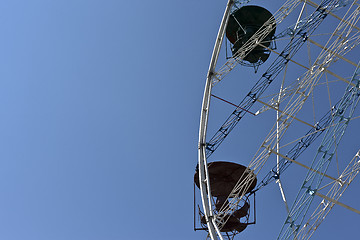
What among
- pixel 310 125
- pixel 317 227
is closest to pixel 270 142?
pixel 310 125

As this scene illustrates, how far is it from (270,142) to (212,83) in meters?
5.30

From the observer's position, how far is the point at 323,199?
32.0 m

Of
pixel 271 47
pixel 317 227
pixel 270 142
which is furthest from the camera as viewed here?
pixel 271 47

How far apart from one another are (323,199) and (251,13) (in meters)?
14.1

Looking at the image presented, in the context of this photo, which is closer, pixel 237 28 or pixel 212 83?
pixel 212 83

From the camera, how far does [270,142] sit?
3356cm

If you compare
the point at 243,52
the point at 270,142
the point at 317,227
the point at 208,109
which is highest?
the point at 243,52

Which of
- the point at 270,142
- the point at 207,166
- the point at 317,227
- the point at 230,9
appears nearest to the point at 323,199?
the point at 317,227

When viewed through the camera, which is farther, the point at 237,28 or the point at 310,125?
the point at 237,28

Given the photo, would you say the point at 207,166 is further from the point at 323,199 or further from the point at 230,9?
the point at 230,9

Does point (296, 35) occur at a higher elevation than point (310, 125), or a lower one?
higher

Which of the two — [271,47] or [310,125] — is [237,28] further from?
[310,125]

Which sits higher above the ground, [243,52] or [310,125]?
[243,52]

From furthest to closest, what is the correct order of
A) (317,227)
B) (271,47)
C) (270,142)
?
(271,47) < (270,142) < (317,227)
